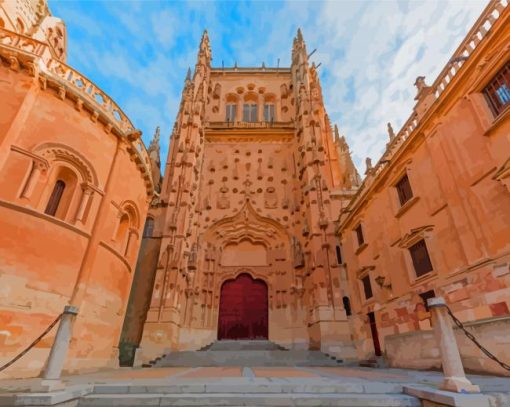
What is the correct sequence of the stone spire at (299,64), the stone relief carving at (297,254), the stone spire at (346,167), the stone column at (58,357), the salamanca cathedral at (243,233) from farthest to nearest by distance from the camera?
1. the stone spire at (299,64)
2. the stone spire at (346,167)
3. the stone relief carving at (297,254)
4. the salamanca cathedral at (243,233)
5. the stone column at (58,357)

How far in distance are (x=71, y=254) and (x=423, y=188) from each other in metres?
11.8

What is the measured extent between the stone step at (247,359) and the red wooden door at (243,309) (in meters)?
3.50

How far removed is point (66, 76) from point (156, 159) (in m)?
11.9

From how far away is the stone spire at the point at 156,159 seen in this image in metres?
19.5

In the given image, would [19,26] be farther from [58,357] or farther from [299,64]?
[299,64]

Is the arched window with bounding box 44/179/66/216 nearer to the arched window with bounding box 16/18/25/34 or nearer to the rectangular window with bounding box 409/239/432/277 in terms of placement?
the arched window with bounding box 16/18/25/34

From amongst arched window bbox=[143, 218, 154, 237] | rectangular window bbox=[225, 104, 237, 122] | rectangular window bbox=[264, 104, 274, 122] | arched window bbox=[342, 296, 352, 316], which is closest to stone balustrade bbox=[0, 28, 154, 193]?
arched window bbox=[143, 218, 154, 237]

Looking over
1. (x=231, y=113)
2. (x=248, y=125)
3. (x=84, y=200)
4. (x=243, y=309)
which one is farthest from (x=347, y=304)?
(x=231, y=113)

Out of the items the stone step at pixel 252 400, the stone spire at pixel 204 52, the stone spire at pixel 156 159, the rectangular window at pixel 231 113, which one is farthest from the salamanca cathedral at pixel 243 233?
the stone spire at pixel 204 52

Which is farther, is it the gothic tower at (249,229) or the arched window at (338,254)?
the arched window at (338,254)

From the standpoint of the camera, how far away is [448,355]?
4027mm

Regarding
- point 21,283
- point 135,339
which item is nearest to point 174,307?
point 135,339

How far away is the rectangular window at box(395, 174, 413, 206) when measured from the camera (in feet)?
33.5

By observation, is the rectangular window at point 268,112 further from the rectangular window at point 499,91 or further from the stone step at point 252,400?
the stone step at point 252,400
